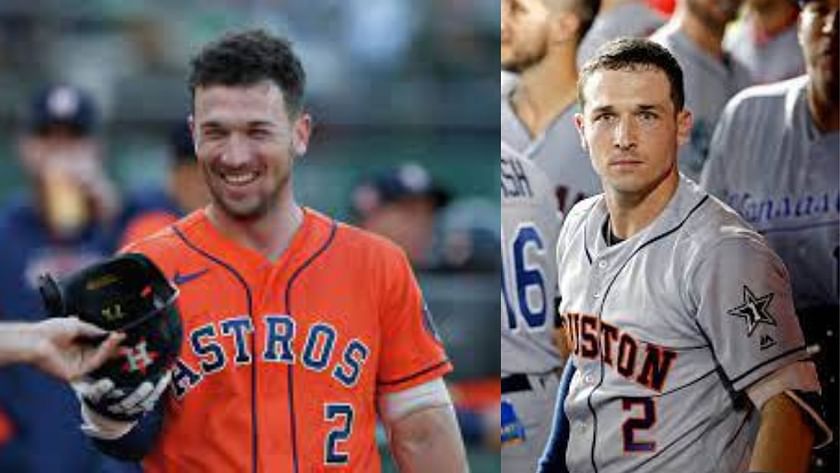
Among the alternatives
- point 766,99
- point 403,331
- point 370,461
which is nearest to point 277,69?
point 403,331

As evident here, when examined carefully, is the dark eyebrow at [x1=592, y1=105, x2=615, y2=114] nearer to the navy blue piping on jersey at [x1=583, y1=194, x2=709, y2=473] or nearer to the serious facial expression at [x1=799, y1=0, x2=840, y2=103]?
the navy blue piping on jersey at [x1=583, y1=194, x2=709, y2=473]

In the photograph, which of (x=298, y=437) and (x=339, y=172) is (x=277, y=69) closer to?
(x=298, y=437)

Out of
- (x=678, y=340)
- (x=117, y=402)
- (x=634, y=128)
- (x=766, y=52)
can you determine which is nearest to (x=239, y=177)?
(x=117, y=402)

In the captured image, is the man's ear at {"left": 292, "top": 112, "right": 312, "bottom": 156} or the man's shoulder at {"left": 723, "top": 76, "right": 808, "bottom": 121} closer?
the man's ear at {"left": 292, "top": 112, "right": 312, "bottom": 156}

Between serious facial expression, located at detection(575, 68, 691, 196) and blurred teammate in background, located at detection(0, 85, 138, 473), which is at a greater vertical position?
serious facial expression, located at detection(575, 68, 691, 196)

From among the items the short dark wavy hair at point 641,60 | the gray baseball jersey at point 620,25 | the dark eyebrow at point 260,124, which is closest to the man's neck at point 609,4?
the gray baseball jersey at point 620,25

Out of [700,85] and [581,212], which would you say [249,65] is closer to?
[581,212]

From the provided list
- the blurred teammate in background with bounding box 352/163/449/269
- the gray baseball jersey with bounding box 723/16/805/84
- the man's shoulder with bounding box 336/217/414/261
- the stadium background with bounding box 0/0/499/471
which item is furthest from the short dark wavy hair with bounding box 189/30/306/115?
the stadium background with bounding box 0/0/499/471
